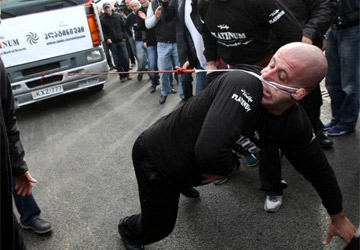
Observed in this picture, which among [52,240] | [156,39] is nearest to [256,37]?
[52,240]

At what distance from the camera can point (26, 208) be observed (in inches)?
96.7

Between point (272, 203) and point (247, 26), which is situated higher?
point (247, 26)

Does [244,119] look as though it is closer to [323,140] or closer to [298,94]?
[298,94]

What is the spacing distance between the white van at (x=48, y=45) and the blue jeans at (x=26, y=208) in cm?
286

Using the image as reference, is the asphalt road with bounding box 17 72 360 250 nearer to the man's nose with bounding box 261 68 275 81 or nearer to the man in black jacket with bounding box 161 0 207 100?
the man in black jacket with bounding box 161 0 207 100

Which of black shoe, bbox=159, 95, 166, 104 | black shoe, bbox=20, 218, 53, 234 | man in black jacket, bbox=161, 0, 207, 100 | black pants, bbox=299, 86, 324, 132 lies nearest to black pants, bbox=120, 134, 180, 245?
black shoe, bbox=20, 218, 53, 234

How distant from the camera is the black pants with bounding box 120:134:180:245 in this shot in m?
1.74

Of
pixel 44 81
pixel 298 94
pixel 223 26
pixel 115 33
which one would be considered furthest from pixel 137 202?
pixel 115 33

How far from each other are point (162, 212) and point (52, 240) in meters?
1.18

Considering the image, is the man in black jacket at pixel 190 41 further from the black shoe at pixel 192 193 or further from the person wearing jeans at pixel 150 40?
the person wearing jeans at pixel 150 40

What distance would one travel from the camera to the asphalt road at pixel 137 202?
227 cm

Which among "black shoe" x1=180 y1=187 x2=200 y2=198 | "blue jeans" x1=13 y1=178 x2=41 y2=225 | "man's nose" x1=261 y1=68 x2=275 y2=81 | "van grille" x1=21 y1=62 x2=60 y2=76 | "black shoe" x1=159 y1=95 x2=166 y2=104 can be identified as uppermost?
"man's nose" x1=261 y1=68 x2=275 y2=81

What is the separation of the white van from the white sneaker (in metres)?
3.44

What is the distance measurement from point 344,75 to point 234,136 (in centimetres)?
224
